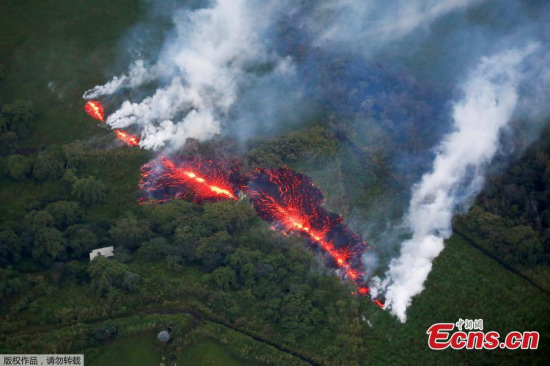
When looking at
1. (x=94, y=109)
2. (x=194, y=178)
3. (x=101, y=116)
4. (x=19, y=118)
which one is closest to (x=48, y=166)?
(x=19, y=118)

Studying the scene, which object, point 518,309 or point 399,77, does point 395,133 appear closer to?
point 399,77

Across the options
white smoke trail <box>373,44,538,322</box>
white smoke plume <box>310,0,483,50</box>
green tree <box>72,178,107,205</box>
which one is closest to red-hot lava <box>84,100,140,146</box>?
green tree <box>72,178,107,205</box>

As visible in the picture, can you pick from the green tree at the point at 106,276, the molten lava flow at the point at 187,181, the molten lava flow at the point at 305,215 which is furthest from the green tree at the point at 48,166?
the molten lava flow at the point at 305,215

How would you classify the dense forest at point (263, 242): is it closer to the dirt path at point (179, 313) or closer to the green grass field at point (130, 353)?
the dirt path at point (179, 313)

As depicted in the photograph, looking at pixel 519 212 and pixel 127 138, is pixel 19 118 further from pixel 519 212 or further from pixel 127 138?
pixel 519 212

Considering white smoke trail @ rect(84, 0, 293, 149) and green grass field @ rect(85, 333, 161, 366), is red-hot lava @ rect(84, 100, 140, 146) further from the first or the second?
green grass field @ rect(85, 333, 161, 366)

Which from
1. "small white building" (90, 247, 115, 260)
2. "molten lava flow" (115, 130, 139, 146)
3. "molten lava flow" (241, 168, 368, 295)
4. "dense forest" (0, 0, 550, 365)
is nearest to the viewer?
"dense forest" (0, 0, 550, 365)

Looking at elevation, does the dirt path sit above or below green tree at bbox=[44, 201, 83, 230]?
below
